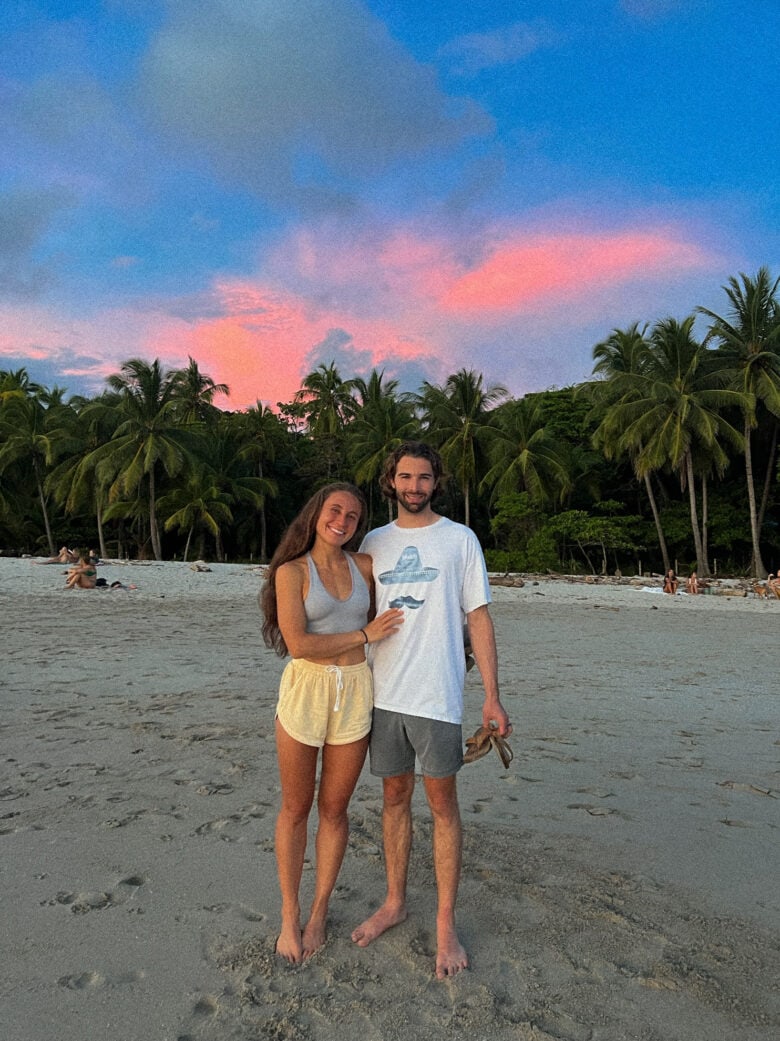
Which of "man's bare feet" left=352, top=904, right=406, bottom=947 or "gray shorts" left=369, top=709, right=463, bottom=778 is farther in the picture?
"man's bare feet" left=352, top=904, right=406, bottom=947

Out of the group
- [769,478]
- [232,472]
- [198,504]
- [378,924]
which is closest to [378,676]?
[378,924]

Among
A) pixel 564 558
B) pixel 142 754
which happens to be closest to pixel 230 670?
pixel 142 754

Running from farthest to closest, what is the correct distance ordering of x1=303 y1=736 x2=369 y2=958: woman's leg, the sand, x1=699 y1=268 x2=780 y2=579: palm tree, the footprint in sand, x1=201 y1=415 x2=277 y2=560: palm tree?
x1=201 y1=415 x2=277 y2=560: palm tree < x1=699 y1=268 x2=780 y2=579: palm tree < the footprint in sand < x1=303 y1=736 x2=369 y2=958: woman's leg < the sand

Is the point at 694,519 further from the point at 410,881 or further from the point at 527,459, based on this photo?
the point at 410,881

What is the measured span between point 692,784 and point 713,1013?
2150 mm

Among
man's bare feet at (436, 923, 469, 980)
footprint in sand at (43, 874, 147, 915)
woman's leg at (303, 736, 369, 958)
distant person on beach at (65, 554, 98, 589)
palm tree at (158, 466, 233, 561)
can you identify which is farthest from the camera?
palm tree at (158, 466, 233, 561)

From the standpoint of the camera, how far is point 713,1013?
212cm

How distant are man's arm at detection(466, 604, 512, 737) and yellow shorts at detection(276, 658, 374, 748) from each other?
40 cm

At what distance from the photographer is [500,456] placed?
31.8 metres

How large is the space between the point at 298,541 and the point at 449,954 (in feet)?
4.78

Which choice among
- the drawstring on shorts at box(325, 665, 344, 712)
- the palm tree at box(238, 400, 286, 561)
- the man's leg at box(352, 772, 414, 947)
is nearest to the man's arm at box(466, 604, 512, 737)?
the man's leg at box(352, 772, 414, 947)

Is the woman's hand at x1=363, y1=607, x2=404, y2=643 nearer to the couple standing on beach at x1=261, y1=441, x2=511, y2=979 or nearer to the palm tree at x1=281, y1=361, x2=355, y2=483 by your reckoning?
the couple standing on beach at x1=261, y1=441, x2=511, y2=979

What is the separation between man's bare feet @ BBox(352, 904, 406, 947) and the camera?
246cm

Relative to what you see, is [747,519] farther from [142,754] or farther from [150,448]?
[142,754]
